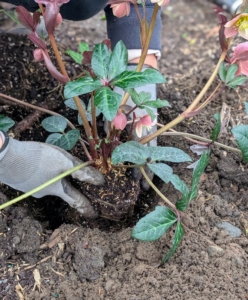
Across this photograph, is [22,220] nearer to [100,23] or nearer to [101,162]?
[101,162]

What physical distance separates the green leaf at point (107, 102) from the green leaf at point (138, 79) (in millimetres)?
36

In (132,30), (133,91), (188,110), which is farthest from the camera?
(132,30)

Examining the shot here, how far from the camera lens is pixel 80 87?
1029 mm

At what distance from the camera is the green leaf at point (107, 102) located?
3.26ft

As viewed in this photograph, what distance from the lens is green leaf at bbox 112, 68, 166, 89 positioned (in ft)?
3.36

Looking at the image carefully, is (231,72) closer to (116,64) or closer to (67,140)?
(116,64)

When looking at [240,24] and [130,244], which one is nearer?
[240,24]

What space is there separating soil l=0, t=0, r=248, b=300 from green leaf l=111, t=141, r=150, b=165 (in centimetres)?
26

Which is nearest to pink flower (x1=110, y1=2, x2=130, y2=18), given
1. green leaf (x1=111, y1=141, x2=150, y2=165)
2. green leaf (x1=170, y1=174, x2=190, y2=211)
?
green leaf (x1=111, y1=141, x2=150, y2=165)

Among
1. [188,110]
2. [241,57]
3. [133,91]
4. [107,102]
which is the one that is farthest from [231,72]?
[107,102]

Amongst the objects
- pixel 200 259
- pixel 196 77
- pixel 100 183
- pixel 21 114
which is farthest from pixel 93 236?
pixel 196 77

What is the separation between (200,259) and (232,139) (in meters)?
0.54

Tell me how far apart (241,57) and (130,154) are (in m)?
0.41

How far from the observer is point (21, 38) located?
189 cm
